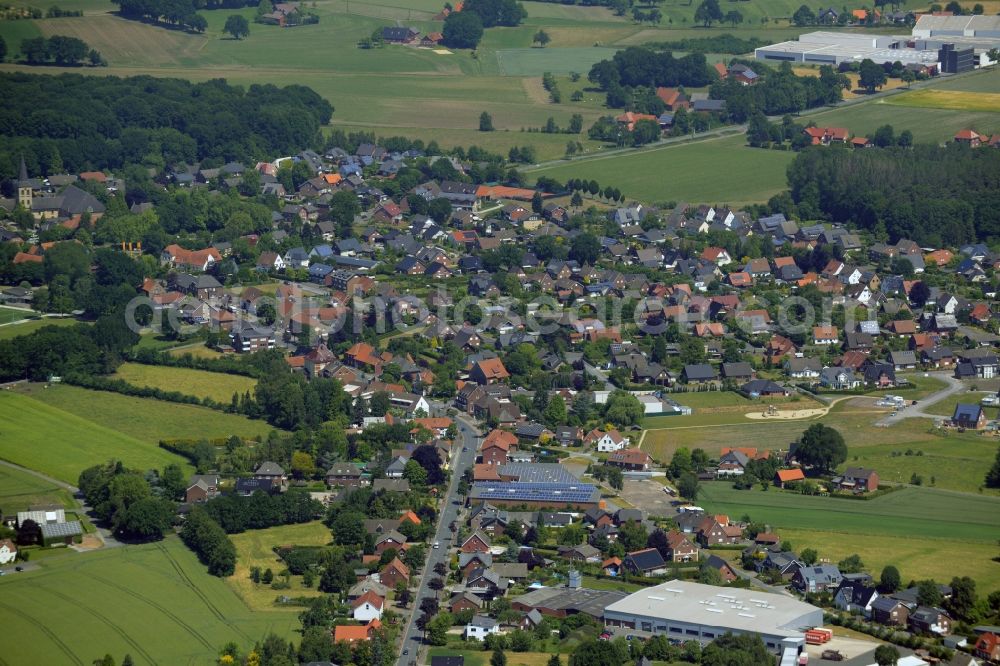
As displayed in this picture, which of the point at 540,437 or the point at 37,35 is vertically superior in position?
the point at 37,35

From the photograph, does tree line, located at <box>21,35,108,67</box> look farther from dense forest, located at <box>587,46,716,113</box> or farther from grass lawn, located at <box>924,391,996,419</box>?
grass lawn, located at <box>924,391,996,419</box>

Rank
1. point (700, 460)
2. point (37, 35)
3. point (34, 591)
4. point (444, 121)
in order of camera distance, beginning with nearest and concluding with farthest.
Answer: point (34, 591), point (700, 460), point (444, 121), point (37, 35)

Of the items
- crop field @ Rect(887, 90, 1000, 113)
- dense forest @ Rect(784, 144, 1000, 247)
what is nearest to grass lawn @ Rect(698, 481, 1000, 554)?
dense forest @ Rect(784, 144, 1000, 247)

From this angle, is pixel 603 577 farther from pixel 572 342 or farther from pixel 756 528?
pixel 572 342

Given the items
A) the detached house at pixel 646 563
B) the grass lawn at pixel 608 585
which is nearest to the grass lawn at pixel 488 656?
the grass lawn at pixel 608 585

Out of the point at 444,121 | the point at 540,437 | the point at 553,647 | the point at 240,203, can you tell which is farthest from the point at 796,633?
the point at 444,121

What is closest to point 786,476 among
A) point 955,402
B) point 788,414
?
point 788,414
